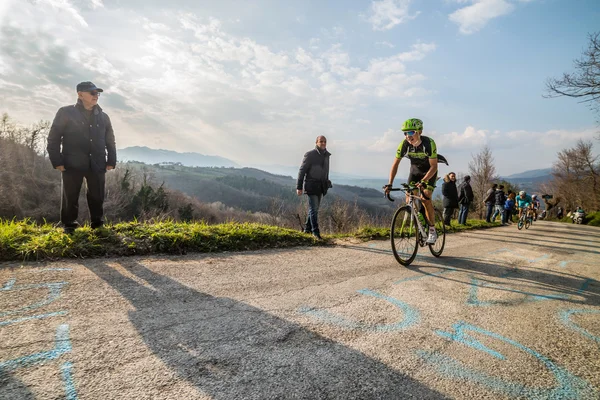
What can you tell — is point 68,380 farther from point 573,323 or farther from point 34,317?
point 573,323

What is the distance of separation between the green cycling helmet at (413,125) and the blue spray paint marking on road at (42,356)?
528 cm

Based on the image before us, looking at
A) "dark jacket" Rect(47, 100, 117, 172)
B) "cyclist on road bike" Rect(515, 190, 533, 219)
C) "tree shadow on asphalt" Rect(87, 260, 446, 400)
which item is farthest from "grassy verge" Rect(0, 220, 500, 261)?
"cyclist on road bike" Rect(515, 190, 533, 219)

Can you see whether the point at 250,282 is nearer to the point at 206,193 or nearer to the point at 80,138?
the point at 80,138

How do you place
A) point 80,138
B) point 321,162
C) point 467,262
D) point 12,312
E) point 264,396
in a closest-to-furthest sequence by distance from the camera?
1. point 264,396
2. point 12,312
3. point 80,138
4. point 467,262
5. point 321,162

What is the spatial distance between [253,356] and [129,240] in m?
3.17

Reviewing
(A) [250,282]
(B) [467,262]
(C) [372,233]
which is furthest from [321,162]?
(A) [250,282]

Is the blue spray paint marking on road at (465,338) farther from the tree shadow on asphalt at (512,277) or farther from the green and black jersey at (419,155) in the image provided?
the green and black jersey at (419,155)

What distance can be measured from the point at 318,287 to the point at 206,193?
159 meters

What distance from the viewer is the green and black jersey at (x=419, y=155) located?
528cm

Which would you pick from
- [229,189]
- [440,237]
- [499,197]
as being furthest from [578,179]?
[229,189]

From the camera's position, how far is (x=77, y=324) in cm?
216

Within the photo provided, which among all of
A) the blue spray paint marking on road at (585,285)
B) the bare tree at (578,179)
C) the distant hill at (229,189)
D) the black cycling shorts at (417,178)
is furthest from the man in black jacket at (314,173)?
the distant hill at (229,189)

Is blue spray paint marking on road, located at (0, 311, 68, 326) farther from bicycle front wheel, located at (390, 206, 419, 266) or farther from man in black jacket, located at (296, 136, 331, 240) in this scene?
man in black jacket, located at (296, 136, 331, 240)

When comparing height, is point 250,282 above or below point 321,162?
below
